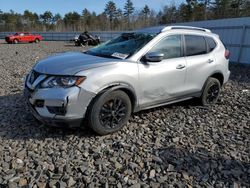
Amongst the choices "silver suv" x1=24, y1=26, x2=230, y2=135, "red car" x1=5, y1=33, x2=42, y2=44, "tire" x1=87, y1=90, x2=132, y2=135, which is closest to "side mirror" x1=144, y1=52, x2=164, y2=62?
"silver suv" x1=24, y1=26, x2=230, y2=135

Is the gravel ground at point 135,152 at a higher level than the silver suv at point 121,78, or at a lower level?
lower

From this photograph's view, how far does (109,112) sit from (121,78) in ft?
1.84

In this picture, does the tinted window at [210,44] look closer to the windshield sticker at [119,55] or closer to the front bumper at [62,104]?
the windshield sticker at [119,55]

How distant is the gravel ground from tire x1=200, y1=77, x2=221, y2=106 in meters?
0.43

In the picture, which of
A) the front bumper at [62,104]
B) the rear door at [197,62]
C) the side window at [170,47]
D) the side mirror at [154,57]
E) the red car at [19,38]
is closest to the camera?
the front bumper at [62,104]

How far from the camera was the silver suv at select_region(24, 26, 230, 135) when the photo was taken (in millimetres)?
3852

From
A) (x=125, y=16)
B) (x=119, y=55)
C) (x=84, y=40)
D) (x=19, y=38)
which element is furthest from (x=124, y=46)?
(x=125, y=16)

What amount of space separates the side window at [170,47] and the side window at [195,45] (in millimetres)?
253

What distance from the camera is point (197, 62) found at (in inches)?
208

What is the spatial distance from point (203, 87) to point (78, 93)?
2952 mm

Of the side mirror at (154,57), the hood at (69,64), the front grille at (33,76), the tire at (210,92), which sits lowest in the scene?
the tire at (210,92)

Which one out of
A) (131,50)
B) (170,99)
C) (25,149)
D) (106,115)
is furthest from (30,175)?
(170,99)

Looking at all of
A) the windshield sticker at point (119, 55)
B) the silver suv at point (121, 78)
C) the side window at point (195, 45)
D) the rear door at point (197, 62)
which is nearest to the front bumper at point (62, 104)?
the silver suv at point (121, 78)

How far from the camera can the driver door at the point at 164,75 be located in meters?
4.51
